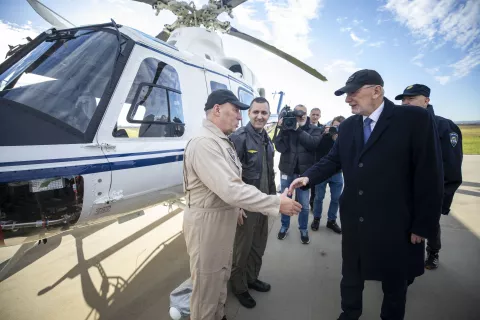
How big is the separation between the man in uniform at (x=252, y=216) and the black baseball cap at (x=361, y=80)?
1025mm

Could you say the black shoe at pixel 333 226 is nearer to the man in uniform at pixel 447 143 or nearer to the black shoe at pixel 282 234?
the black shoe at pixel 282 234

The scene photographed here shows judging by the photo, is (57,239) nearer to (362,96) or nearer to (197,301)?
(197,301)

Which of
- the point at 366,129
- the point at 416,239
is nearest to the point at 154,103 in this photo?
the point at 366,129

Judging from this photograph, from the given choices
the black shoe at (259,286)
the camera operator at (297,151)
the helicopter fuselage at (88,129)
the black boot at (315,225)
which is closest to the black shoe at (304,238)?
the camera operator at (297,151)

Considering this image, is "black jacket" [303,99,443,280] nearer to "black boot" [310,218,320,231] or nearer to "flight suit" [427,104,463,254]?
"flight suit" [427,104,463,254]

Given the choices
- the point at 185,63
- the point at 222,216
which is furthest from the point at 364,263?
the point at 185,63

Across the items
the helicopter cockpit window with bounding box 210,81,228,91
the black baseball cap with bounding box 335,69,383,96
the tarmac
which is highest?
the helicopter cockpit window with bounding box 210,81,228,91

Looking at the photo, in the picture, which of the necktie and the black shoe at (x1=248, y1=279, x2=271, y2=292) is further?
the black shoe at (x1=248, y1=279, x2=271, y2=292)

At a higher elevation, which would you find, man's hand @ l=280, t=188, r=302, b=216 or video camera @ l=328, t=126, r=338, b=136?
video camera @ l=328, t=126, r=338, b=136

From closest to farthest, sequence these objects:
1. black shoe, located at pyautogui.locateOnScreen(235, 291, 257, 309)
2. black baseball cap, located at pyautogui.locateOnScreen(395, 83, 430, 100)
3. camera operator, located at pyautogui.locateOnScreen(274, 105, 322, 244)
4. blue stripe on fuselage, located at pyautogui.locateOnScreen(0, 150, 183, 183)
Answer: blue stripe on fuselage, located at pyautogui.locateOnScreen(0, 150, 183, 183) → black shoe, located at pyautogui.locateOnScreen(235, 291, 257, 309) → black baseball cap, located at pyautogui.locateOnScreen(395, 83, 430, 100) → camera operator, located at pyautogui.locateOnScreen(274, 105, 322, 244)

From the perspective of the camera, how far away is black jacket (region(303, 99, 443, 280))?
5.24 ft

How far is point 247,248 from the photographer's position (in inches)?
93.1

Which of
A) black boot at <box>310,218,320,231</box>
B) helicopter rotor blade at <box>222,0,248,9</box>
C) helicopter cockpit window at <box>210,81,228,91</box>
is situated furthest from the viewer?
helicopter rotor blade at <box>222,0,248,9</box>

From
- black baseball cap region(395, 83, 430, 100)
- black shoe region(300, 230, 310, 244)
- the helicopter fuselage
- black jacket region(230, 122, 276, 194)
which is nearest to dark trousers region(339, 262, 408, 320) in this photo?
black jacket region(230, 122, 276, 194)
